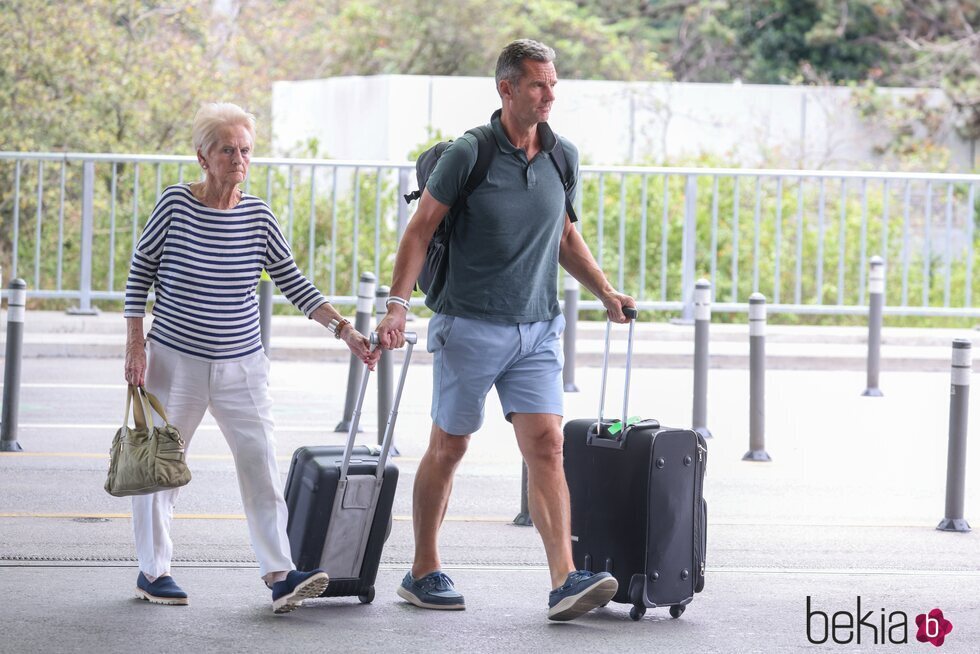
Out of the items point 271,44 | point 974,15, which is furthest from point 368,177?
point 974,15

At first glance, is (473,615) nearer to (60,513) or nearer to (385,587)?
(385,587)

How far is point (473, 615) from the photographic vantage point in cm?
598

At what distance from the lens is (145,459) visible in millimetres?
5500

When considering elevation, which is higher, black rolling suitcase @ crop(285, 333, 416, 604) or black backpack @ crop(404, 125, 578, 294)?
black backpack @ crop(404, 125, 578, 294)

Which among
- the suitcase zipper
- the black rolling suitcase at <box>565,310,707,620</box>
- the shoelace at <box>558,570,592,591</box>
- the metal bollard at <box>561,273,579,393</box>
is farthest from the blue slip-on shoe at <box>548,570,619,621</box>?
the metal bollard at <box>561,273,579,393</box>

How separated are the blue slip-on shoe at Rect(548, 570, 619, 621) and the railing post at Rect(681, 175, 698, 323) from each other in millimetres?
10047

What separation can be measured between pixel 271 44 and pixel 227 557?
2071cm

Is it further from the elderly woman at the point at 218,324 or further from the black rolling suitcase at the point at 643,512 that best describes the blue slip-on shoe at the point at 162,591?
the black rolling suitcase at the point at 643,512

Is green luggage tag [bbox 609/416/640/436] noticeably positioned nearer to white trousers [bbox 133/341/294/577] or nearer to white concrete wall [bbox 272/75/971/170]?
white trousers [bbox 133/341/294/577]

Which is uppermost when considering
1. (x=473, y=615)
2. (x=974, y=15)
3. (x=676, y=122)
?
(x=974, y=15)

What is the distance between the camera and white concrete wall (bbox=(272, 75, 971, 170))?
21.0 meters

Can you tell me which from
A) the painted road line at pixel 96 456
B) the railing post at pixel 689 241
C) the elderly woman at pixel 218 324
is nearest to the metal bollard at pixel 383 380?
the painted road line at pixel 96 456

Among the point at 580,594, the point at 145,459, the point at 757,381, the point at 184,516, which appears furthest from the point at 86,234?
the point at 580,594

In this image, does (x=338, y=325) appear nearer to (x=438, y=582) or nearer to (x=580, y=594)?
(x=438, y=582)
